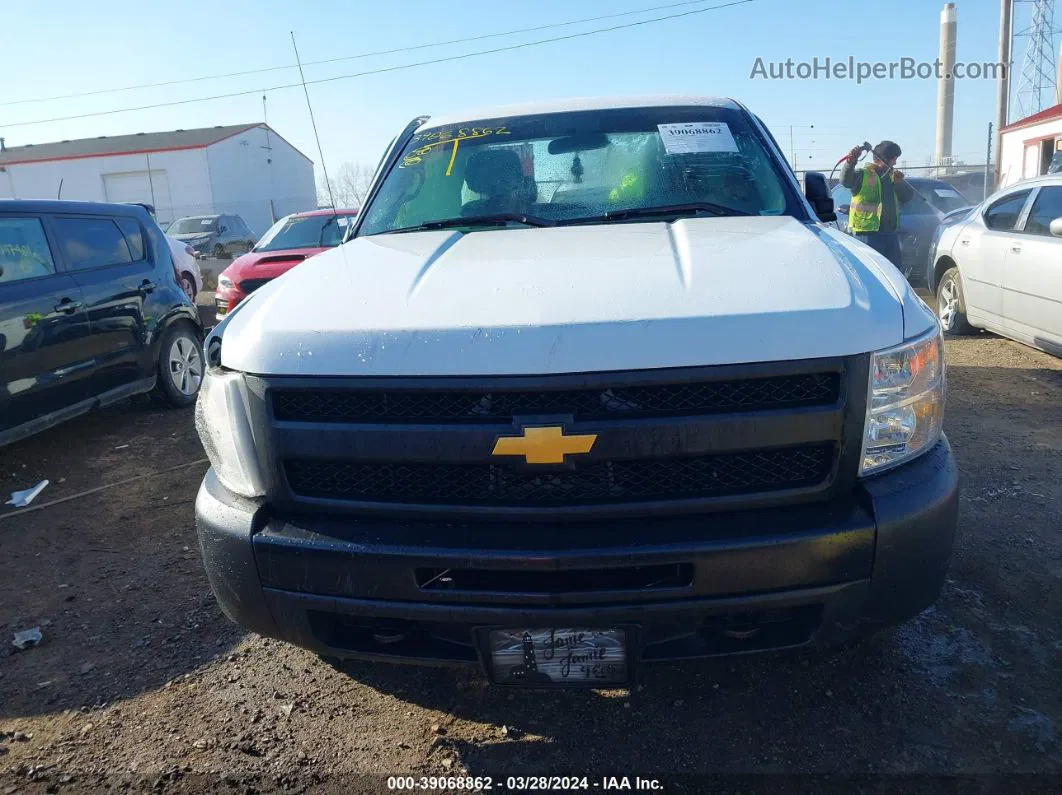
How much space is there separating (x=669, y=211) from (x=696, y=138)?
510mm

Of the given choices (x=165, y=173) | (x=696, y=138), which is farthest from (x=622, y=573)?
(x=165, y=173)

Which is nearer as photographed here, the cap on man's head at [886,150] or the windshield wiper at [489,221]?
the windshield wiper at [489,221]

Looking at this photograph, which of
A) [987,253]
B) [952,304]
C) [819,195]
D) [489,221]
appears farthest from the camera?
[952,304]

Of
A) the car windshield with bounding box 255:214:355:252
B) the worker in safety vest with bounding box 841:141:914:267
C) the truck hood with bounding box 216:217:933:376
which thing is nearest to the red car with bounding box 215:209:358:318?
the car windshield with bounding box 255:214:355:252

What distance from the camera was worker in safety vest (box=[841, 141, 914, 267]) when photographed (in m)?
8.48

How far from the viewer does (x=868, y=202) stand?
28.0 ft

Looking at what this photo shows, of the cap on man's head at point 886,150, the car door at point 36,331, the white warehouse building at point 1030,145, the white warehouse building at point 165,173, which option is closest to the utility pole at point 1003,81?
the white warehouse building at point 1030,145

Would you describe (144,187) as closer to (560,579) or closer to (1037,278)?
(1037,278)

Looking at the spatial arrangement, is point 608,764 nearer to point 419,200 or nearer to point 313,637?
point 313,637

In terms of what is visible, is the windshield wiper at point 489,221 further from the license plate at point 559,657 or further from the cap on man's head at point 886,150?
the cap on man's head at point 886,150

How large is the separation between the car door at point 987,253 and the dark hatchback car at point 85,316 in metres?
6.98

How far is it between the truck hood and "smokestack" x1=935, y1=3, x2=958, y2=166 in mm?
50458

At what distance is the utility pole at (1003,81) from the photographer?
21.5 meters

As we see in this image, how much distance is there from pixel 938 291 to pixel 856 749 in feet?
23.7
